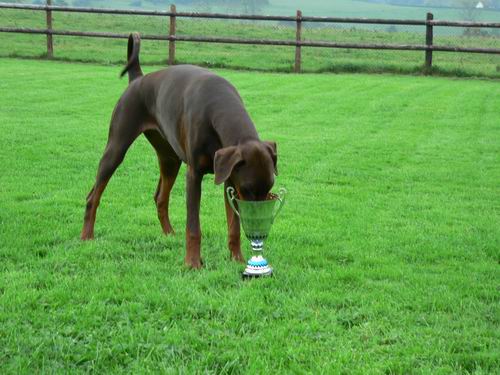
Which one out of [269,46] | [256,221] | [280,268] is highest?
[269,46]

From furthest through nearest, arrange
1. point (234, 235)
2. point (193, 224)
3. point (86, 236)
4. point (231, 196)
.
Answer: point (86, 236), point (234, 235), point (193, 224), point (231, 196)

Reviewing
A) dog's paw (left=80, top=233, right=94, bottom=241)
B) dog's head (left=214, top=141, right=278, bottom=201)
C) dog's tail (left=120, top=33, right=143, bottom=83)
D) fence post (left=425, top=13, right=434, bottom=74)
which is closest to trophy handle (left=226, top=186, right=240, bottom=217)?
dog's head (left=214, top=141, right=278, bottom=201)

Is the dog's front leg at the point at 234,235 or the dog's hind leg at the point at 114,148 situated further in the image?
the dog's hind leg at the point at 114,148

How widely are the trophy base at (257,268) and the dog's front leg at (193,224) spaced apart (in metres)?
0.36

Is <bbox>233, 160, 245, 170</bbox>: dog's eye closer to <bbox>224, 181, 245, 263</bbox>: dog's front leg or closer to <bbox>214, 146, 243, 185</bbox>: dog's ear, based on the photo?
<bbox>214, 146, 243, 185</bbox>: dog's ear

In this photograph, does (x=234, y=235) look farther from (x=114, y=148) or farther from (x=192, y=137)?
(x=114, y=148)

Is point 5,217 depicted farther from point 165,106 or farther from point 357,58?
point 357,58

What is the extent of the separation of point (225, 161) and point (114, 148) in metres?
1.45

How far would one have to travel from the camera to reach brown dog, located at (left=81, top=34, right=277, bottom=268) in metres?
4.19

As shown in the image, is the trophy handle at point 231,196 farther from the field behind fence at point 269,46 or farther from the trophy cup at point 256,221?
the field behind fence at point 269,46

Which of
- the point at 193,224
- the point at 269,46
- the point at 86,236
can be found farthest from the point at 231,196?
the point at 269,46

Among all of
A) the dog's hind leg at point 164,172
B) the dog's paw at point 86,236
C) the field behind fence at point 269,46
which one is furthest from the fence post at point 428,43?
the dog's paw at point 86,236

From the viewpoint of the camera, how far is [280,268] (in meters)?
4.68

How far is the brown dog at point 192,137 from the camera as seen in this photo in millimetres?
4188
